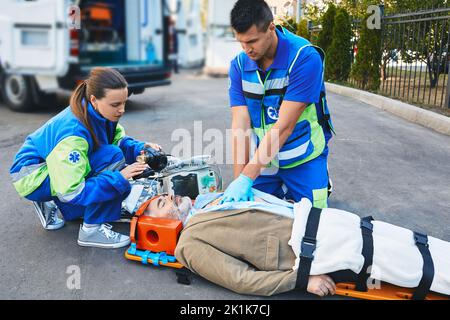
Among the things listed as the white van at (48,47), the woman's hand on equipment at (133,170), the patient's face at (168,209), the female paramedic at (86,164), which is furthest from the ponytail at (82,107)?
the white van at (48,47)

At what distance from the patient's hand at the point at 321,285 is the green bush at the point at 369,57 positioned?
703 cm

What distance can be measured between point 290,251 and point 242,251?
9.3 inches

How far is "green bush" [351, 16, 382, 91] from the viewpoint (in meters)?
8.23

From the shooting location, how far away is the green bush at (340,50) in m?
9.36

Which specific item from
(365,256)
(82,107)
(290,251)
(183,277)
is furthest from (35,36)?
(365,256)

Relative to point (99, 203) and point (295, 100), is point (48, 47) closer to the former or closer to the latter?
point (99, 203)

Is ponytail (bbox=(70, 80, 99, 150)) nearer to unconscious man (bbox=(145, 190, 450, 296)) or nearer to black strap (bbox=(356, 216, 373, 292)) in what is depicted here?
unconscious man (bbox=(145, 190, 450, 296))

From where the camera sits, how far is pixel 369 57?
8.38 meters

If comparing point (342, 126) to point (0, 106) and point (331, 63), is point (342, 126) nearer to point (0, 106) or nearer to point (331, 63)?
point (331, 63)

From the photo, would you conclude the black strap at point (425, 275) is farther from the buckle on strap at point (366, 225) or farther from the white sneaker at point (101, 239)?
the white sneaker at point (101, 239)
